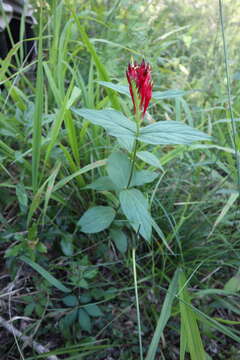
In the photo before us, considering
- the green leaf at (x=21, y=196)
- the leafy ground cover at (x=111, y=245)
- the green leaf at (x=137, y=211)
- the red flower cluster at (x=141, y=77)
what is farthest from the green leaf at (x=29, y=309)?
the red flower cluster at (x=141, y=77)

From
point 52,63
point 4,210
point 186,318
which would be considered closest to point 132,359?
point 186,318

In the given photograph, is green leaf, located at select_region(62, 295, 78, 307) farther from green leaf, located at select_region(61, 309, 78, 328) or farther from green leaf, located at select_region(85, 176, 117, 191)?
green leaf, located at select_region(85, 176, 117, 191)

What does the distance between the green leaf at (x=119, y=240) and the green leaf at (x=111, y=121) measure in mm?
303

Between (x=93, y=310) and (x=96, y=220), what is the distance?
0.23 meters

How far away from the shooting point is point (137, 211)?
617 millimetres

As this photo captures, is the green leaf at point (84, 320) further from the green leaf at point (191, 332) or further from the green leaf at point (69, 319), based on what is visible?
the green leaf at point (191, 332)

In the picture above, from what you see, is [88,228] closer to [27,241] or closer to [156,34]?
[27,241]

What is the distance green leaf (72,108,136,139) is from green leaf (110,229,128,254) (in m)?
0.30

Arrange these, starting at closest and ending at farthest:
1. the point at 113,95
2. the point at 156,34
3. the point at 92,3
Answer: the point at 113,95
the point at 92,3
the point at 156,34

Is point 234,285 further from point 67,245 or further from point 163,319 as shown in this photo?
point 67,245

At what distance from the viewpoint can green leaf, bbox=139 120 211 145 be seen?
0.57 m

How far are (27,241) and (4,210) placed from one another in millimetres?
203

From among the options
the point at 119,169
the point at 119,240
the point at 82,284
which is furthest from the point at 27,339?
the point at 119,169

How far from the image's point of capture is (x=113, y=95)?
0.83 m
